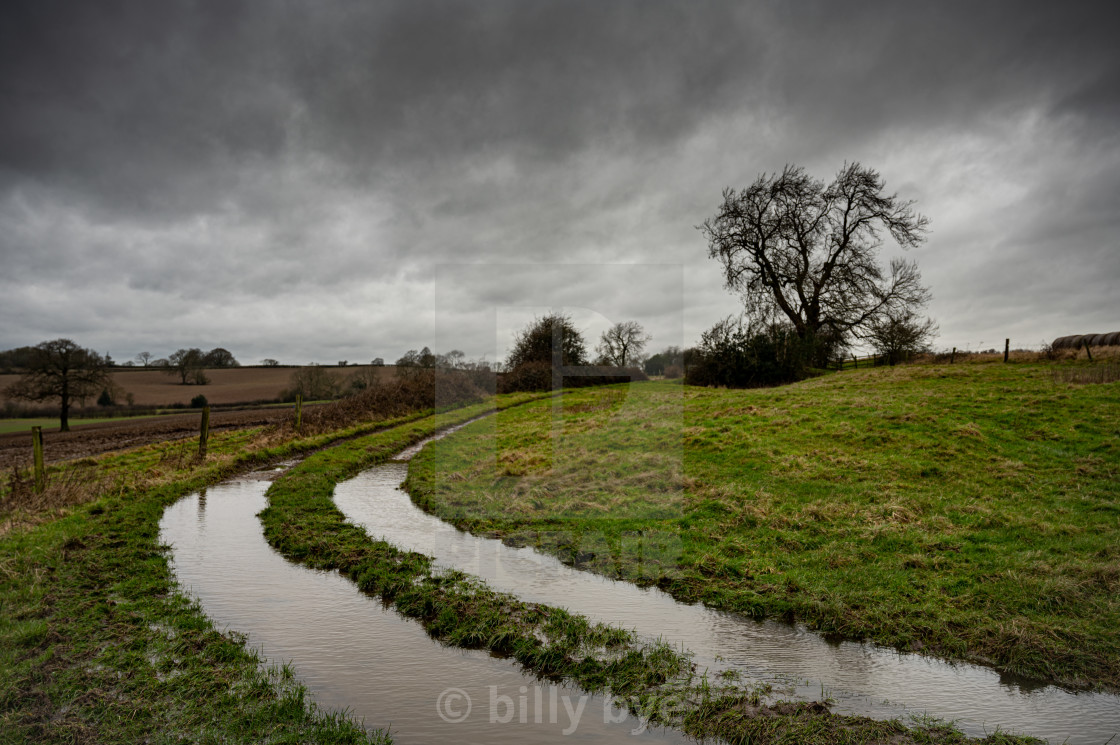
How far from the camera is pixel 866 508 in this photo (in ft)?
36.0

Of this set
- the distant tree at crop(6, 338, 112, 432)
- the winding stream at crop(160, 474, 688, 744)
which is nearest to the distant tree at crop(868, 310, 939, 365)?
the winding stream at crop(160, 474, 688, 744)

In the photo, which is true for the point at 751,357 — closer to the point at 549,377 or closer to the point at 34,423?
the point at 549,377

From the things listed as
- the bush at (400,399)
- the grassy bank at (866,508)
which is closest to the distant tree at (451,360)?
the bush at (400,399)

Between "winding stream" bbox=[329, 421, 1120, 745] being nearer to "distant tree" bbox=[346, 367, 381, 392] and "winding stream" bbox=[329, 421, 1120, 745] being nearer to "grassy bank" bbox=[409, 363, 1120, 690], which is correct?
"grassy bank" bbox=[409, 363, 1120, 690]

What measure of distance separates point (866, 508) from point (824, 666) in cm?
568

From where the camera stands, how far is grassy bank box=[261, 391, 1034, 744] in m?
5.02

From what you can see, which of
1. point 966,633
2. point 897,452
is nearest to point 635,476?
point 897,452

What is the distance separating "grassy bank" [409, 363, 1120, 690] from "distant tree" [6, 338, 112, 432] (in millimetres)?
42082

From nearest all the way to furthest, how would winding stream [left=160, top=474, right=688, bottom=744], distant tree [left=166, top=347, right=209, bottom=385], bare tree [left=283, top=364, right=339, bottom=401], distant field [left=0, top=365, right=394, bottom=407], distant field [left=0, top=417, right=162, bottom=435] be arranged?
winding stream [left=160, top=474, right=688, bottom=744], distant field [left=0, top=417, right=162, bottom=435], distant field [left=0, top=365, right=394, bottom=407], bare tree [left=283, top=364, right=339, bottom=401], distant tree [left=166, top=347, right=209, bottom=385]

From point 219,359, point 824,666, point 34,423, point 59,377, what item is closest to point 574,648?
point 824,666

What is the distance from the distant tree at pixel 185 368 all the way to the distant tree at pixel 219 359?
11.9 meters

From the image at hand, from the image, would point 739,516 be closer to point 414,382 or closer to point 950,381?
point 950,381

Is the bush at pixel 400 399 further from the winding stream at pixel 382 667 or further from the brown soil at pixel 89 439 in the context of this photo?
the winding stream at pixel 382 667

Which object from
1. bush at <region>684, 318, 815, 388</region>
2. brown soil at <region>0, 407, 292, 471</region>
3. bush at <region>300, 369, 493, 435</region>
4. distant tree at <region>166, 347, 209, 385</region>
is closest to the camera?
brown soil at <region>0, 407, 292, 471</region>
